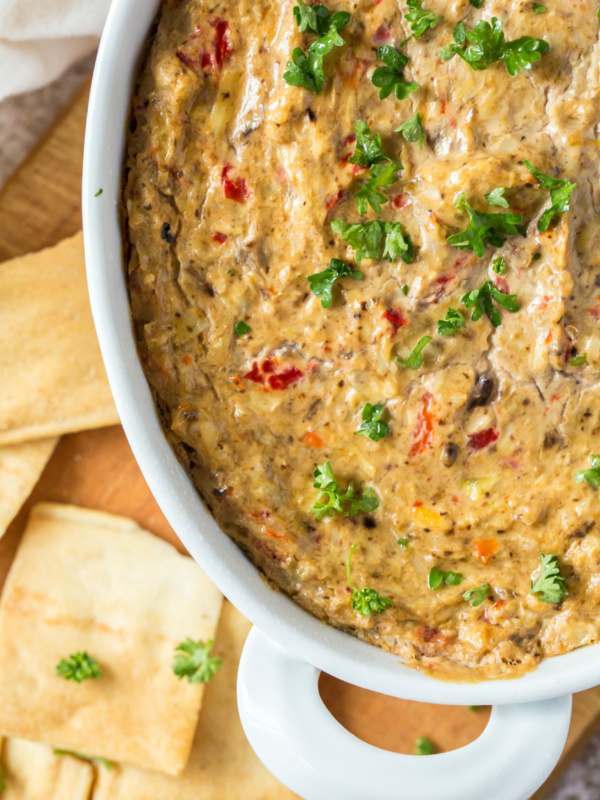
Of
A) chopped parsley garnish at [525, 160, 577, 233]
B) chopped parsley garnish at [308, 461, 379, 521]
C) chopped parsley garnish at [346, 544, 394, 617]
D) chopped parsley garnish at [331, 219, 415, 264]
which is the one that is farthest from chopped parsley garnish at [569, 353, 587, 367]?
chopped parsley garnish at [346, 544, 394, 617]

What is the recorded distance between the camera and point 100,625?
257 cm

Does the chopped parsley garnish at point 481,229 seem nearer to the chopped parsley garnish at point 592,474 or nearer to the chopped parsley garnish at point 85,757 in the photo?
the chopped parsley garnish at point 592,474

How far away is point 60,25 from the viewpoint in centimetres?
229

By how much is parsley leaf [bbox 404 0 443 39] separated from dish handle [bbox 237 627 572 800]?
1.44m

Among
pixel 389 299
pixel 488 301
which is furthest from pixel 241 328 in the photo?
pixel 488 301

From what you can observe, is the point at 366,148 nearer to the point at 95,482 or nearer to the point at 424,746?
the point at 95,482

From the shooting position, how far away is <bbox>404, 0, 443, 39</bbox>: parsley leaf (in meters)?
1.62

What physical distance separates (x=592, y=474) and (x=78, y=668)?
168 centimetres

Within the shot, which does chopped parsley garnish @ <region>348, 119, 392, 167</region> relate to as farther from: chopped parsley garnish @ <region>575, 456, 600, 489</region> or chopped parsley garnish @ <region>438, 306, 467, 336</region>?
chopped parsley garnish @ <region>575, 456, 600, 489</region>

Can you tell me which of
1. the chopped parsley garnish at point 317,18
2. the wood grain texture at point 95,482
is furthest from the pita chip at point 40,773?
the chopped parsley garnish at point 317,18

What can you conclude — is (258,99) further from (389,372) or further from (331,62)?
(389,372)

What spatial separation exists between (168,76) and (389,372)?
781mm


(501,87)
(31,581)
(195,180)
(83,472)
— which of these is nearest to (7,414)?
(83,472)

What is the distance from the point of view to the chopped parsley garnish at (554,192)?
64.7 inches
